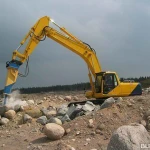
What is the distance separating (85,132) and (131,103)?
2.61m

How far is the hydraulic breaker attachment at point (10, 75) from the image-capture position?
1566 centimetres

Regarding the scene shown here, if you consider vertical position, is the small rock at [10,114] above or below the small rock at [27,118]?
above

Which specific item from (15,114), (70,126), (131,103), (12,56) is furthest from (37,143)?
(12,56)

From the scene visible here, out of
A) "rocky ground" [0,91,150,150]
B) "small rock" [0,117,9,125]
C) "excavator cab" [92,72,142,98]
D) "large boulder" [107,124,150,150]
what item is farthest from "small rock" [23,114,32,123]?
"large boulder" [107,124,150,150]

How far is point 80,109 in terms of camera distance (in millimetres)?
14023

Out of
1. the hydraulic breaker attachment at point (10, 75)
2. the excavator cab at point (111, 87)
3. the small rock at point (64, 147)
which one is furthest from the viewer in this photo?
the excavator cab at point (111, 87)

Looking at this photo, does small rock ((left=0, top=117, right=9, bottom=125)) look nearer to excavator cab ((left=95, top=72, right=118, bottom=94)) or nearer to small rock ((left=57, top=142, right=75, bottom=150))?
excavator cab ((left=95, top=72, right=118, bottom=94))

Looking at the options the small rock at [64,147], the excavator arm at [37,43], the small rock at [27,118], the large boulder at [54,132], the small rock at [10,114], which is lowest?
the small rock at [64,147]

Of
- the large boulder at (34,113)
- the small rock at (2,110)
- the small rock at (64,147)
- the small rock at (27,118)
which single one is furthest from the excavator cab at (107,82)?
the small rock at (64,147)

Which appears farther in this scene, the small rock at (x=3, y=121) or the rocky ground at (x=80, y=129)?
the small rock at (x=3, y=121)

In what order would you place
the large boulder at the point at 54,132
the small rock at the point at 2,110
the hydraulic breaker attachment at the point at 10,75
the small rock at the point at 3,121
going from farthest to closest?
1. the hydraulic breaker attachment at the point at 10,75
2. the small rock at the point at 2,110
3. the small rock at the point at 3,121
4. the large boulder at the point at 54,132

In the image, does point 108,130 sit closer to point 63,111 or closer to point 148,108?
point 148,108

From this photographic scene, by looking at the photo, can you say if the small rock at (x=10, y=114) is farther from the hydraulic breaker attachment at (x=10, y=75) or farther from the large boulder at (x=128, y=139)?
the large boulder at (x=128, y=139)

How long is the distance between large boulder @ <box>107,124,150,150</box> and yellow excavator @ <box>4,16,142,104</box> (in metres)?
9.76
